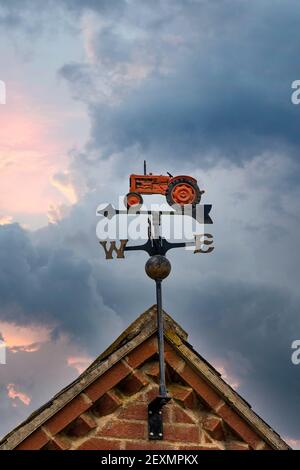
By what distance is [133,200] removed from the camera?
317 inches

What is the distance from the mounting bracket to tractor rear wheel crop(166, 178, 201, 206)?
226cm

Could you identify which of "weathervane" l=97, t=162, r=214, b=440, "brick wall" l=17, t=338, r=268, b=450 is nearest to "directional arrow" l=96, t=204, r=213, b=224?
"weathervane" l=97, t=162, r=214, b=440

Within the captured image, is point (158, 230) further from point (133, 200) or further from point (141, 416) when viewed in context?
point (141, 416)

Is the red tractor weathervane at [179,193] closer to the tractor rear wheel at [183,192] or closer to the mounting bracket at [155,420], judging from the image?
the tractor rear wheel at [183,192]

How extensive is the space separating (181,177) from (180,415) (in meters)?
2.68

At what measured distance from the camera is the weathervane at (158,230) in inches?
289

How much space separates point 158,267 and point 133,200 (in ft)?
3.16

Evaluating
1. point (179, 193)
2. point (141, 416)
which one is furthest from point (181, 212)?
point (141, 416)

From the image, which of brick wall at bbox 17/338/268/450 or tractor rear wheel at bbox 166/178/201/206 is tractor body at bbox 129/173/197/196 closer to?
tractor rear wheel at bbox 166/178/201/206

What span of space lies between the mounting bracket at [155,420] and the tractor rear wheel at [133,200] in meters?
2.20

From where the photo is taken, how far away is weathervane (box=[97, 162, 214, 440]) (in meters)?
7.33

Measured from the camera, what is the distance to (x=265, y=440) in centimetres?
748
